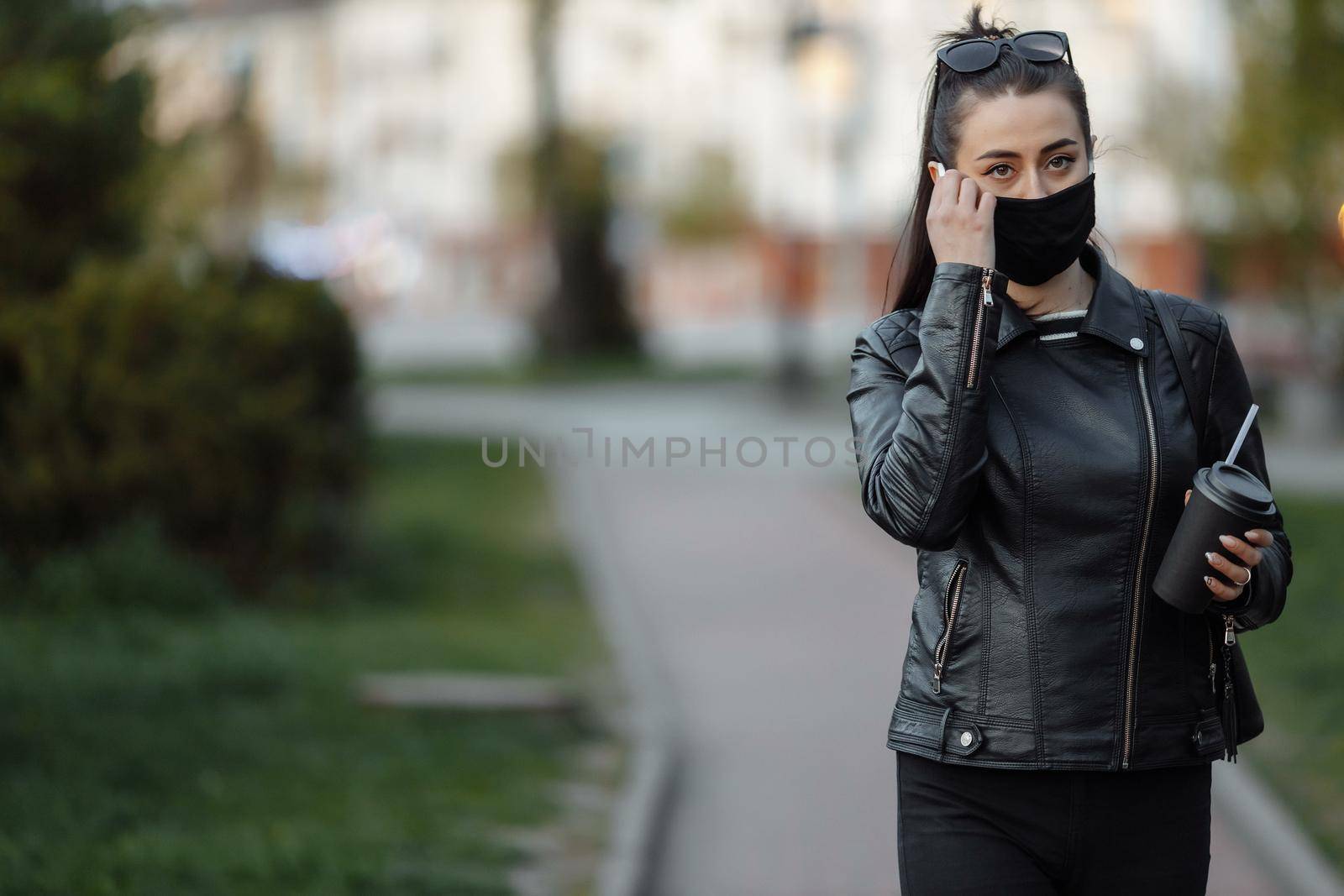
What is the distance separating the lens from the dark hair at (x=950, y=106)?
2596 mm

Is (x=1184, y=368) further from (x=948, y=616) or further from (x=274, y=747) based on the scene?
(x=274, y=747)

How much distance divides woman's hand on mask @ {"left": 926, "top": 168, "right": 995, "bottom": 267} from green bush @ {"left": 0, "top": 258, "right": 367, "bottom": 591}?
25.2 ft

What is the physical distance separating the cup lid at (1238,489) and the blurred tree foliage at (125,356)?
794cm

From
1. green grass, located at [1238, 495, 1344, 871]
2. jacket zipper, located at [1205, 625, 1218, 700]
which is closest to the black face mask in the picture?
jacket zipper, located at [1205, 625, 1218, 700]

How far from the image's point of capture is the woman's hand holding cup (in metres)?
2.43

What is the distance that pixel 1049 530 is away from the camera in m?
2.55

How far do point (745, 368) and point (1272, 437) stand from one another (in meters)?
15.2

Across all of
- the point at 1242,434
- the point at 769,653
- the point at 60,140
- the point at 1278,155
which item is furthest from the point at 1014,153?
the point at 1278,155

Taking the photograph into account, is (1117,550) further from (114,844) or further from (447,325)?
(447,325)

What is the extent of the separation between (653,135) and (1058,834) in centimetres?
5698

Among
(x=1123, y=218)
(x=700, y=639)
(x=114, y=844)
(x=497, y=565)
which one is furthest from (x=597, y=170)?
(x=114, y=844)

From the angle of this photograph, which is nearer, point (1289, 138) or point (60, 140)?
point (60, 140)

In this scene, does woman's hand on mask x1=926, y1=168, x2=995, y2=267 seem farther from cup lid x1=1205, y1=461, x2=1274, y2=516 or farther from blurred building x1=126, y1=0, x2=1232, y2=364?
blurred building x1=126, y1=0, x2=1232, y2=364

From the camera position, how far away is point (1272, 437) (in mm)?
18703
